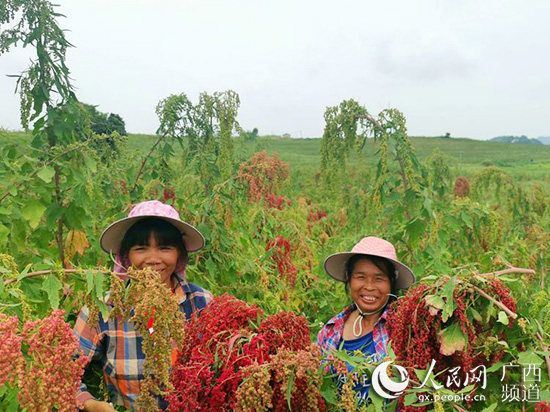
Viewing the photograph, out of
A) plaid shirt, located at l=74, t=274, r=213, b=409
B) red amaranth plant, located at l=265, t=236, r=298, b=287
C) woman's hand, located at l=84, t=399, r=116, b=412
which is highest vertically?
red amaranth plant, located at l=265, t=236, r=298, b=287

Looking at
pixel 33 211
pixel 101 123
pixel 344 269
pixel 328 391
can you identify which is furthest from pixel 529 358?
pixel 101 123

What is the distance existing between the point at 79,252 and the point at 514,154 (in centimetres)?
5678

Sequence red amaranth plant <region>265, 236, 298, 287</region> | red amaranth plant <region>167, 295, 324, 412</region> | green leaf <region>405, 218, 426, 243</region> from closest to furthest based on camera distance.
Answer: red amaranth plant <region>167, 295, 324, 412</region>, green leaf <region>405, 218, 426, 243</region>, red amaranth plant <region>265, 236, 298, 287</region>

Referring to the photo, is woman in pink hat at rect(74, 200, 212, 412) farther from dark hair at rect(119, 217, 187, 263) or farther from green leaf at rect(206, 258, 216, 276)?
green leaf at rect(206, 258, 216, 276)

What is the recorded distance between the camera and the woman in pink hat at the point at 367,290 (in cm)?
227

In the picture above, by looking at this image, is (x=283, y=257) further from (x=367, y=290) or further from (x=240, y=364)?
(x=240, y=364)

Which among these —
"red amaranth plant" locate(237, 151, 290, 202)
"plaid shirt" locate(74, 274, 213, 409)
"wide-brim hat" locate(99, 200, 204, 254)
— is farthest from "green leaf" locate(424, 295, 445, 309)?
"red amaranth plant" locate(237, 151, 290, 202)

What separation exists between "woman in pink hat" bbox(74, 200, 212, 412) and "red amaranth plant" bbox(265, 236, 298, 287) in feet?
3.32

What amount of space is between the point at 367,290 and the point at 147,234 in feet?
3.36

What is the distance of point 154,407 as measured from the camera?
1.37 meters

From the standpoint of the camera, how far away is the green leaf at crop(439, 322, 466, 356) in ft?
4.27

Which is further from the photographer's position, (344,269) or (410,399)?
(344,269)

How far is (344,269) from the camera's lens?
8.28ft

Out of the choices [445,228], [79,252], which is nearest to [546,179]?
[445,228]
